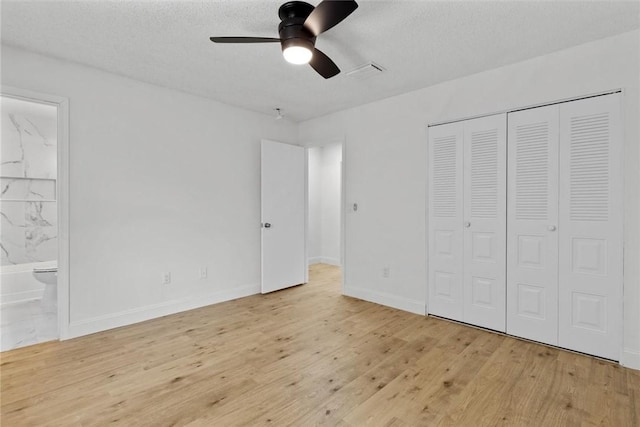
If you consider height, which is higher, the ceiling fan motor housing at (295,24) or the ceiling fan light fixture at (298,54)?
the ceiling fan motor housing at (295,24)

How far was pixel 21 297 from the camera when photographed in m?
4.07

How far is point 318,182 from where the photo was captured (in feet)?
21.4

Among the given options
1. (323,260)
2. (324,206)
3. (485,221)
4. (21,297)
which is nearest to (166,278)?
(21,297)

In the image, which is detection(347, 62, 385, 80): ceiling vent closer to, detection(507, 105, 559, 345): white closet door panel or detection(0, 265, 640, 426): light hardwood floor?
detection(507, 105, 559, 345): white closet door panel

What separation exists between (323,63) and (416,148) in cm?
169

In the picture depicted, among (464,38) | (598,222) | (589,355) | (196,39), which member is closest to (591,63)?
(464,38)

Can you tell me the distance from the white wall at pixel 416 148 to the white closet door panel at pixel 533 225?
27 cm

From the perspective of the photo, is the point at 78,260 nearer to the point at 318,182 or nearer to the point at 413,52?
the point at 413,52

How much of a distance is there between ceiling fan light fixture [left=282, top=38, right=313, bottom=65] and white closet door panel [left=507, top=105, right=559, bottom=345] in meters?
2.03

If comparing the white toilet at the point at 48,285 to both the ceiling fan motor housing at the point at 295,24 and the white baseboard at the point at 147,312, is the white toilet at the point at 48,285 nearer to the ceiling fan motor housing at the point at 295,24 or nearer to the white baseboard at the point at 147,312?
the white baseboard at the point at 147,312

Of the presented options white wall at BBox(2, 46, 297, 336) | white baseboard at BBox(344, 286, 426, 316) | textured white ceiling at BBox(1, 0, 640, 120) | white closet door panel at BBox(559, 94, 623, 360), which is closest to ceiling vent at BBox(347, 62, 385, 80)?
textured white ceiling at BBox(1, 0, 640, 120)

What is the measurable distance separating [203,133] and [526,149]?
11.3 ft

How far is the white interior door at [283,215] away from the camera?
4.30 meters

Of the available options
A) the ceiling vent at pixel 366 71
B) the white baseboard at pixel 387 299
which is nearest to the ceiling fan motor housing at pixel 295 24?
the ceiling vent at pixel 366 71
